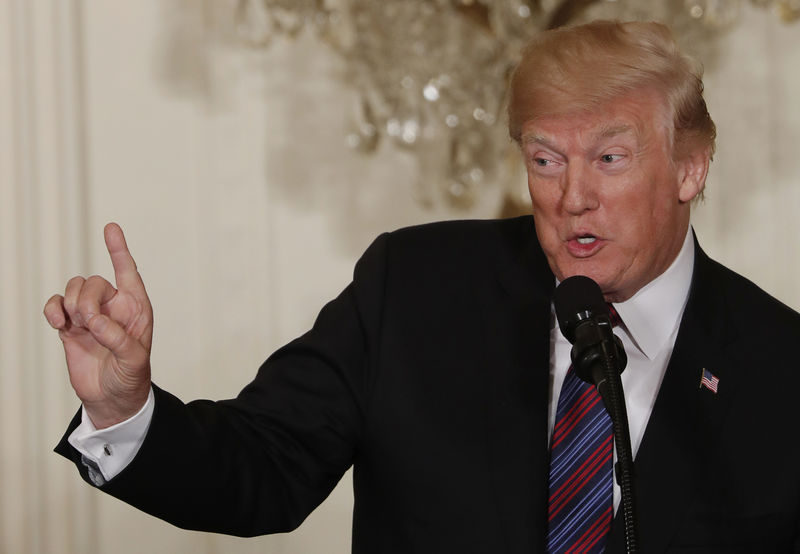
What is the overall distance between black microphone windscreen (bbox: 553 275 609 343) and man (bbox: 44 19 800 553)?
0.38m

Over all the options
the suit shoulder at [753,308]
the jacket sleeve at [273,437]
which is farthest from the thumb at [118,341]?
the suit shoulder at [753,308]

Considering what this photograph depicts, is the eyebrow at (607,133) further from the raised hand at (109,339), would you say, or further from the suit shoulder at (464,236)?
the raised hand at (109,339)

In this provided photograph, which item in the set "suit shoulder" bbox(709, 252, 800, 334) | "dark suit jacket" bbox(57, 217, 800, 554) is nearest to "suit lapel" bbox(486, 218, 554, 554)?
"dark suit jacket" bbox(57, 217, 800, 554)

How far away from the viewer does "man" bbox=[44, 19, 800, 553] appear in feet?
5.93

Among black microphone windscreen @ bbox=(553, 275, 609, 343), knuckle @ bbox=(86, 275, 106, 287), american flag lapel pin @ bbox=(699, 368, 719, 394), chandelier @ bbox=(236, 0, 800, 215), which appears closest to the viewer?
black microphone windscreen @ bbox=(553, 275, 609, 343)

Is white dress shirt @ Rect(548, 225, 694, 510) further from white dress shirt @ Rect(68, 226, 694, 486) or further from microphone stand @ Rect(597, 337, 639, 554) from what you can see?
microphone stand @ Rect(597, 337, 639, 554)

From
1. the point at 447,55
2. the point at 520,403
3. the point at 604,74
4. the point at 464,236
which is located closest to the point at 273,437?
the point at 520,403

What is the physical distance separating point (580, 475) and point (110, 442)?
74cm

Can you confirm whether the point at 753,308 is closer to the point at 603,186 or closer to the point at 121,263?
the point at 603,186

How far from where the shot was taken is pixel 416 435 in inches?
75.4

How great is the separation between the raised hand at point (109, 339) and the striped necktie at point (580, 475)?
677 mm

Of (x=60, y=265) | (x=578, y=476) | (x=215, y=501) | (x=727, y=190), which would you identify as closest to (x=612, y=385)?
(x=578, y=476)

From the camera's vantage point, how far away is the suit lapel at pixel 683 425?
5.89 ft

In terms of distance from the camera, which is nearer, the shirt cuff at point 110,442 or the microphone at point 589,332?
the microphone at point 589,332
